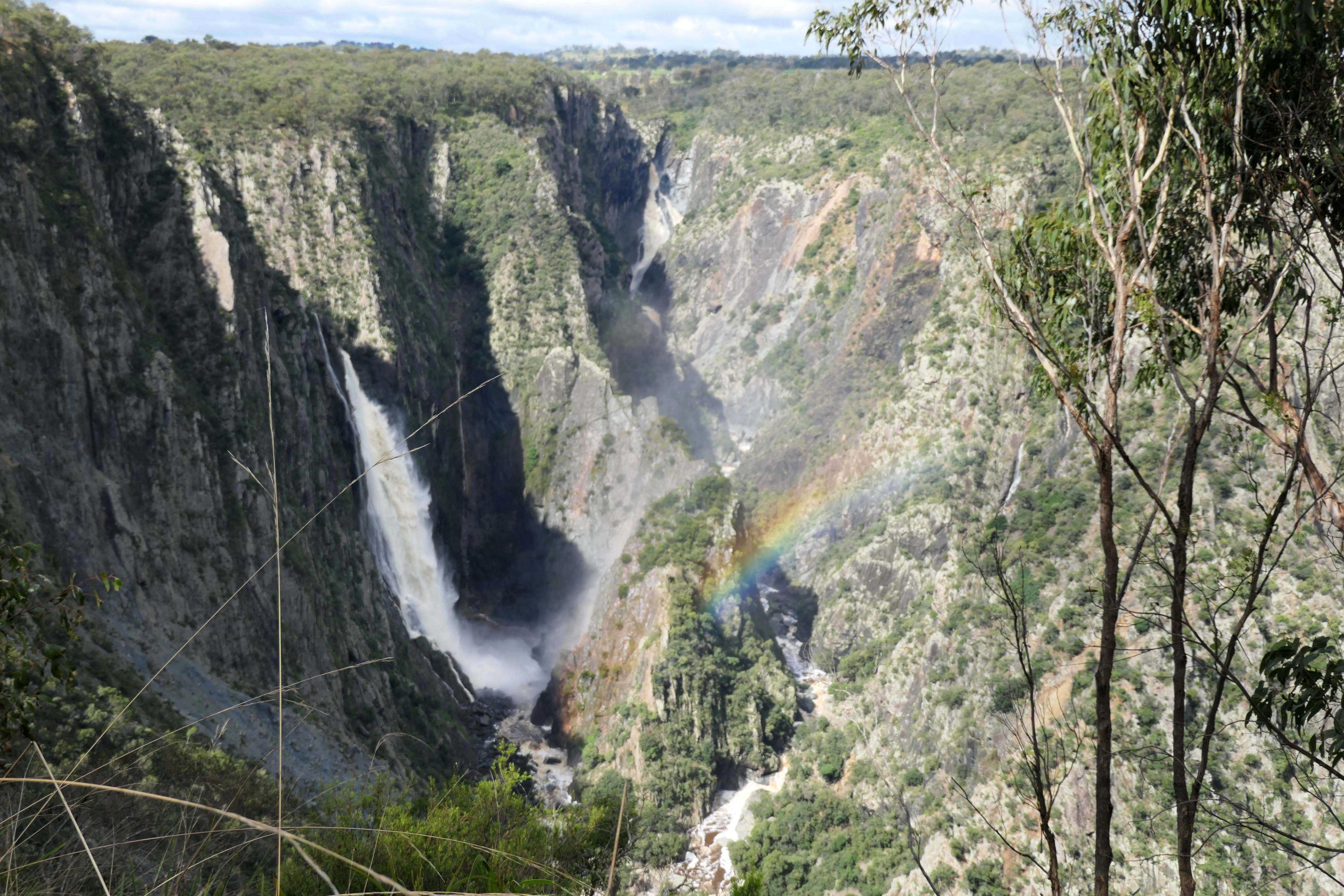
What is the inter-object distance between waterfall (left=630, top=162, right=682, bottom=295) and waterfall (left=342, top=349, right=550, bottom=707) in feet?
167

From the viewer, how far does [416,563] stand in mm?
40719

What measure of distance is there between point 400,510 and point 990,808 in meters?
27.5

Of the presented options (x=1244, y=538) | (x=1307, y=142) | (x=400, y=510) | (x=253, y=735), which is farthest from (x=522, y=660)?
(x=1307, y=142)

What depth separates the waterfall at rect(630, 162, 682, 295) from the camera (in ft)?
293

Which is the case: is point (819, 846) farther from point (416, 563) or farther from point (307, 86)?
point (307, 86)

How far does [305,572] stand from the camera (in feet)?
89.8

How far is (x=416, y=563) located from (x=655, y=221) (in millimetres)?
61339

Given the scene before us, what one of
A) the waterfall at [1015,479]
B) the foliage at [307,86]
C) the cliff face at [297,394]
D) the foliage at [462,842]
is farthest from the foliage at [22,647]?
the waterfall at [1015,479]

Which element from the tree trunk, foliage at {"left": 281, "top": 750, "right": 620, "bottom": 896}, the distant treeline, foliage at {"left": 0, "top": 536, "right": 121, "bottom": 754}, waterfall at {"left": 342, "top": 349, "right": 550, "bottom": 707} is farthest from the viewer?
the distant treeline

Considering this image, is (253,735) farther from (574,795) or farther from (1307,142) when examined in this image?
(1307,142)

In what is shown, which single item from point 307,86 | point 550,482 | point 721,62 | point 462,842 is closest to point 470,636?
point 550,482

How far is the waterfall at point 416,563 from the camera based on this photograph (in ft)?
126

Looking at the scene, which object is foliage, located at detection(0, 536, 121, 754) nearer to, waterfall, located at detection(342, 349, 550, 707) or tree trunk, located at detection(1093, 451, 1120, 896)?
tree trunk, located at detection(1093, 451, 1120, 896)

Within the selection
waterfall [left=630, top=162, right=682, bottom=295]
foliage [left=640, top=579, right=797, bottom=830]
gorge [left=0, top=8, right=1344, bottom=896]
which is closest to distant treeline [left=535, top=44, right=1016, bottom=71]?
waterfall [left=630, top=162, right=682, bottom=295]
